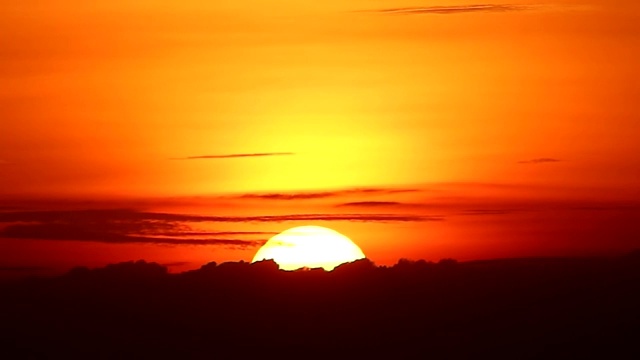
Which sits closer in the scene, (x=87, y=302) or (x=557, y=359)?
(x=557, y=359)

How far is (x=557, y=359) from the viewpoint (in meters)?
85.9

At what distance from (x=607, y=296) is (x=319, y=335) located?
15239mm

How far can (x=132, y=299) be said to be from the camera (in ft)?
303

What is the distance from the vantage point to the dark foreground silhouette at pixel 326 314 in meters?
87.6

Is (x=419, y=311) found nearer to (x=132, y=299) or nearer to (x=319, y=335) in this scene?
(x=319, y=335)

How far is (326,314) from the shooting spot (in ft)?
299

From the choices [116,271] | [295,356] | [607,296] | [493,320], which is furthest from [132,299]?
[607,296]

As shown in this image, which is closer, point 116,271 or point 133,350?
point 133,350

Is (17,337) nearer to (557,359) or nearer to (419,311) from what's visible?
(419,311)

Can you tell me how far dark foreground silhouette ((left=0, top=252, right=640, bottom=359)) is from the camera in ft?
287

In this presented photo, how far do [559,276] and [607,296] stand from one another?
394cm

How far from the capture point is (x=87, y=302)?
91.6 m

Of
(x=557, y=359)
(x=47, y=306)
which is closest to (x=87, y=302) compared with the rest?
(x=47, y=306)

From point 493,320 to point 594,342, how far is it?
18.3ft
